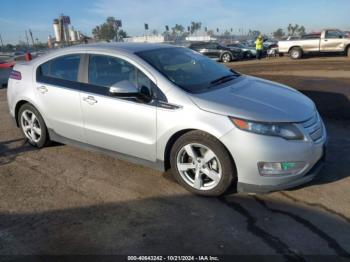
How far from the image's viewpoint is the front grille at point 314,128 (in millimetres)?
3791

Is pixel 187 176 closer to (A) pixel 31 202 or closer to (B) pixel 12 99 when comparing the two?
(A) pixel 31 202

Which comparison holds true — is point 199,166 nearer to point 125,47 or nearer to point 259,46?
point 125,47

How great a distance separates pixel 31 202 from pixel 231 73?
309 centimetres

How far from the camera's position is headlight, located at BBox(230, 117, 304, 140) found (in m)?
3.59

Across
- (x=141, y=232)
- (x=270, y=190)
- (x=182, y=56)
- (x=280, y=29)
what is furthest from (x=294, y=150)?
(x=280, y=29)

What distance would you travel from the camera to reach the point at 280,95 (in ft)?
14.1

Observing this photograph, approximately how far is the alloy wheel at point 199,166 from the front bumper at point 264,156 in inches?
9.9

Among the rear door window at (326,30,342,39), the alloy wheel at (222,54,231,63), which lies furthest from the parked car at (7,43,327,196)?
the alloy wheel at (222,54,231,63)

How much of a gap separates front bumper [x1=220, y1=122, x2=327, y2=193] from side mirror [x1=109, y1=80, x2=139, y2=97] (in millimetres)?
1185

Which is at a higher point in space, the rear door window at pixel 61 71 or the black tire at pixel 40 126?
the rear door window at pixel 61 71

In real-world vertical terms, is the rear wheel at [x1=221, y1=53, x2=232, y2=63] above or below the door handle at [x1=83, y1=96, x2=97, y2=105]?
below

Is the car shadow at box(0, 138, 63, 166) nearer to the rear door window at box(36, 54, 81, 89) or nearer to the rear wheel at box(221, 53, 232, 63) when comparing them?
the rear door window at box(36, 54, 81, 89)

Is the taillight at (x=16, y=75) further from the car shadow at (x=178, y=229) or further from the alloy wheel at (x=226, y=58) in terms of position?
the alloy wheel at (x=226, y=58)

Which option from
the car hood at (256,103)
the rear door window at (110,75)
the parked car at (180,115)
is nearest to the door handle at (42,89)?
the parked car at (180,115)
